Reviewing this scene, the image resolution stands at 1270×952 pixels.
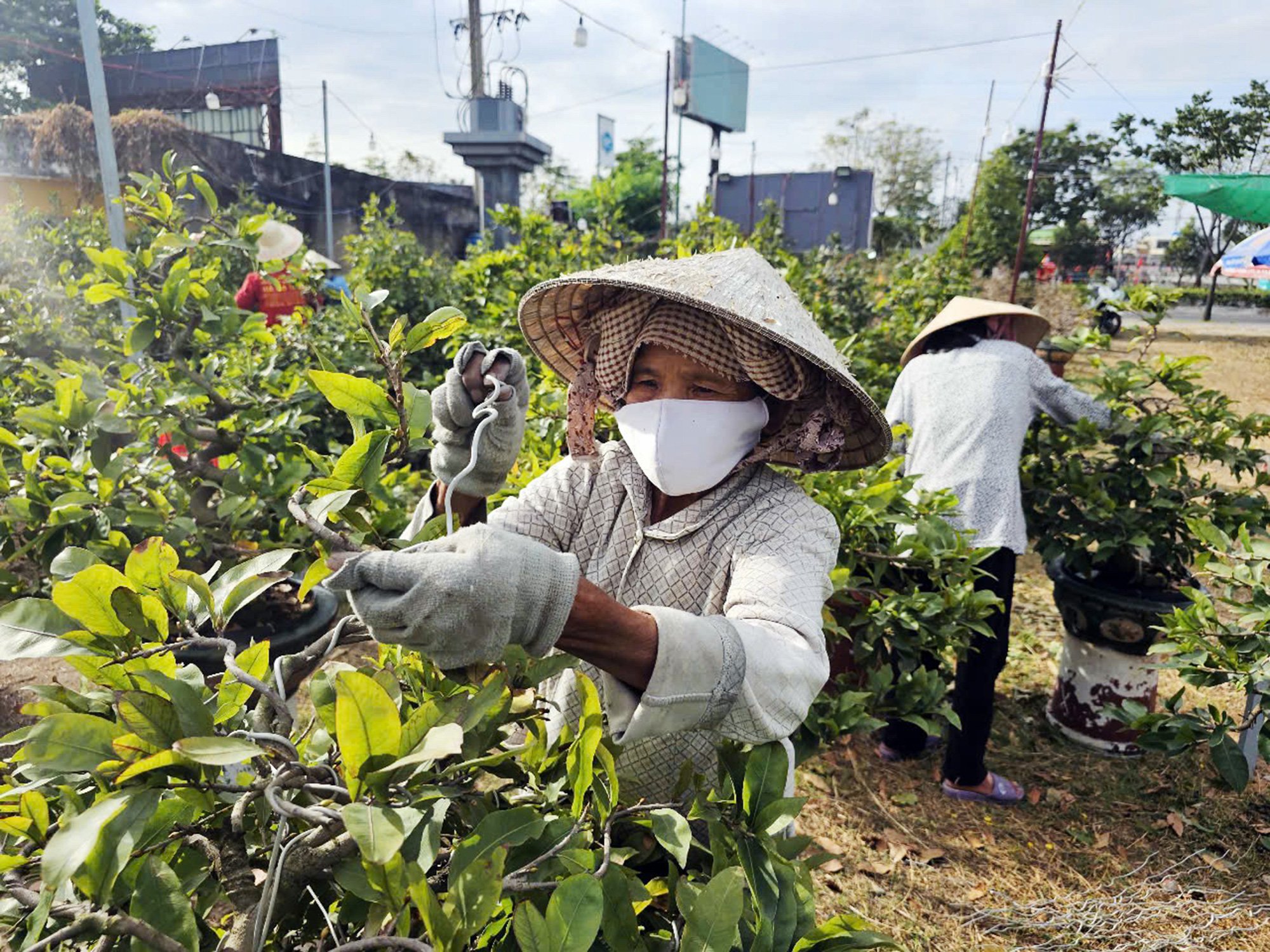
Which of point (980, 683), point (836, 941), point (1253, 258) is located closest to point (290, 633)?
point (836, 941)

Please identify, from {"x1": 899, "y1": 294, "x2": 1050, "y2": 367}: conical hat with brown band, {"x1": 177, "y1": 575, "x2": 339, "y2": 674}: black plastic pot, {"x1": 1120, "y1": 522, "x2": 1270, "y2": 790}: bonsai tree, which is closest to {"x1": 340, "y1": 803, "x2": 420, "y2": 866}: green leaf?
{"x1": 177, "y1": 575, "x2": 339, "y2": 674}: black plastic pot

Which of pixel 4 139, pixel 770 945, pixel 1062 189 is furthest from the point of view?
pixel 1062 189

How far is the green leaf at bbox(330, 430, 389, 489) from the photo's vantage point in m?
1.07

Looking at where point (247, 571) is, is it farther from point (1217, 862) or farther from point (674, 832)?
point (1217, 862)

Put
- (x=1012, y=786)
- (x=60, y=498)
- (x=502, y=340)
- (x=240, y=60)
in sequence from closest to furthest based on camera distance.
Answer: (x=60, y=498)
(x=1012, y=786)
(x=502, y=340)
(x=240, y=60)

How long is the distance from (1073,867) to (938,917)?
57cm

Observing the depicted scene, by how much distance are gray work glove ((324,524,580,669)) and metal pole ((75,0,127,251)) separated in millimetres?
4118

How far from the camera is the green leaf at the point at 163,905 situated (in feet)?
2.42

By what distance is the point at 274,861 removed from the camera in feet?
2.59

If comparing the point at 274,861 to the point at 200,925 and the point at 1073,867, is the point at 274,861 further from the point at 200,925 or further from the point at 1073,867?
the point at 1073,867

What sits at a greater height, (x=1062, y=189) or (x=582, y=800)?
(x=1062, y=189)

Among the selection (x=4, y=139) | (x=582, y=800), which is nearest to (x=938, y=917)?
(x=582, y=800)

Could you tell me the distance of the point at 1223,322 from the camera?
25.3 metres

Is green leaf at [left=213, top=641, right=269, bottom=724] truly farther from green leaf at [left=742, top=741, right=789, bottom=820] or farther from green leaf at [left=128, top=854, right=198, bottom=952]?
green leaf at [left=742, top=741, right=789, bottom=820]
